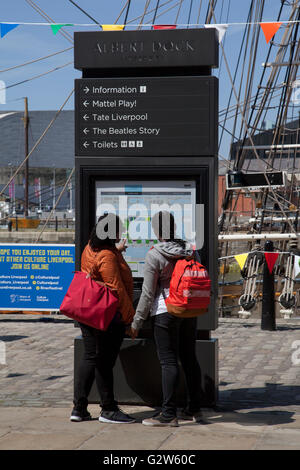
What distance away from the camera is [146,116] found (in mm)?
7141

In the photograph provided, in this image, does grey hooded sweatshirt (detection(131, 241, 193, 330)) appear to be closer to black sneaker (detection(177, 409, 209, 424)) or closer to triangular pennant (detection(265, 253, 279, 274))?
black sneaker (detection(177, 409, 209, 424))

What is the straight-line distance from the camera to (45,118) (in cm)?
10981

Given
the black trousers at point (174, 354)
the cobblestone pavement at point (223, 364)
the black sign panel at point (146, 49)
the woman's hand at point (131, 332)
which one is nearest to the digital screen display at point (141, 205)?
the woman's hand at point (131, 332)

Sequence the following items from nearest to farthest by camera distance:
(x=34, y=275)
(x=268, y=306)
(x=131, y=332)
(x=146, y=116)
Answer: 1. (x=131, y=332)
2. (x=146, y=116)
3. (x=268, y=306)
4. (x=34, y=275)

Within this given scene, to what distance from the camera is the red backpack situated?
6.43m

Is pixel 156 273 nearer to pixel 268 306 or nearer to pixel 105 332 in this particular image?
pixel 105 332

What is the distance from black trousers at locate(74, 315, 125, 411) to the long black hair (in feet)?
1.95

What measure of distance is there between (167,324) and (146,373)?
815 mm

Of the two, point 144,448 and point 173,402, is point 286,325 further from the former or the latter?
point 144,448

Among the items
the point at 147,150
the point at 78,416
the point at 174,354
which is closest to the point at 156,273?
the point at 174,354

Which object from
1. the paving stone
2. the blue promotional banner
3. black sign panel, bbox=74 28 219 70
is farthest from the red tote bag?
the blue promotional banner

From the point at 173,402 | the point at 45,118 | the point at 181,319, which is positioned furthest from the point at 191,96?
the point at 45,118

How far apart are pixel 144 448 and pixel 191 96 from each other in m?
2.97
